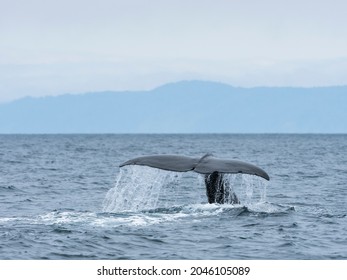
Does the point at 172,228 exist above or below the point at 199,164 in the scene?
below

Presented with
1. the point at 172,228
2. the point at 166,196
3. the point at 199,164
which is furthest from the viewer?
the point at 166,196

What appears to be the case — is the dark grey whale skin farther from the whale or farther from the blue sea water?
the blue sea water

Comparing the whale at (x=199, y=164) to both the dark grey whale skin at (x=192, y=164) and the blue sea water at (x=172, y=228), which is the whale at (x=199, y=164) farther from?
the blue sea water at (x=172, y=228)

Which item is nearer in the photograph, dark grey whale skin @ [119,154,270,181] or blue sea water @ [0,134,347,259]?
blue sea water @ [0,134,347,259]

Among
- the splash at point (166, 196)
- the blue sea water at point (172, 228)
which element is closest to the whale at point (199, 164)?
the blue sea water at point (172, 228)

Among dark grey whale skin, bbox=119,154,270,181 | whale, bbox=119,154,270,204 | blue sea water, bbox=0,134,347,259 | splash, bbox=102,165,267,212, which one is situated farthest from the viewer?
splash, bbox=102,165,267,212

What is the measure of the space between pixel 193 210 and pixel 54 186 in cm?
1025

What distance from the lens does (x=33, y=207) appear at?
17.7 meters

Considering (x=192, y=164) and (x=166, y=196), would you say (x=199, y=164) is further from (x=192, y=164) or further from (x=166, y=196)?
(x=166, y=196)

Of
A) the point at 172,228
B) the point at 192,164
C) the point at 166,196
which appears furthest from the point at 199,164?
the point at 166,196

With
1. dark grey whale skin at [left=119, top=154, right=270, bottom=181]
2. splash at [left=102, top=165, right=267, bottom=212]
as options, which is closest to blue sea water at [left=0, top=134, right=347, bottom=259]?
splash at [left=102, top=165, right=267, bottom=212]
